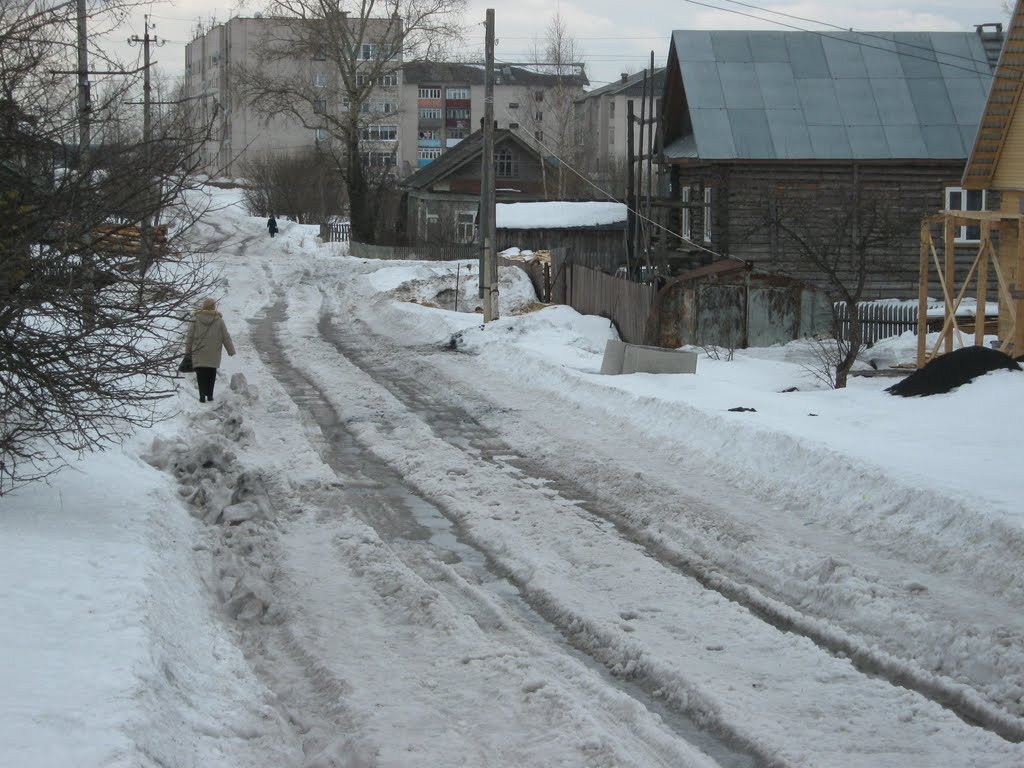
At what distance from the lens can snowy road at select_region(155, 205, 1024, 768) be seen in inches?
207

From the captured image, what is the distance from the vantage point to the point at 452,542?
8828mm

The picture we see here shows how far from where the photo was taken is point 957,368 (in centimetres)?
1340

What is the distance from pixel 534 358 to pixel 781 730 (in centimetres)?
1386

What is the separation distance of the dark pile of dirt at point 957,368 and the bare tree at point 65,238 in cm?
890

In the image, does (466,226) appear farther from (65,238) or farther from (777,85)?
(65,238)

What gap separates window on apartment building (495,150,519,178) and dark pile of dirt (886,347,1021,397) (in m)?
48.2

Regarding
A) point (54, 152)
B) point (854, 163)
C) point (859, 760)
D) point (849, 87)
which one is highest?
point (849, 87)

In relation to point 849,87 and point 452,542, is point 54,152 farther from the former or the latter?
point 849,87

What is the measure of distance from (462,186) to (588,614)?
4993cm

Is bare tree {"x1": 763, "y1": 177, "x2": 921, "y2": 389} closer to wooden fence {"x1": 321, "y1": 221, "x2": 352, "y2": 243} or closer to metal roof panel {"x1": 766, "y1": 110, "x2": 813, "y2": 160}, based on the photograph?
metal roof panel {"x1": 766, "y1": 110, "x2": 813, "y2": 160}

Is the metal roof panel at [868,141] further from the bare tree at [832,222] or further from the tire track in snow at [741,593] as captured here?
the tire track in snow at [741,593]

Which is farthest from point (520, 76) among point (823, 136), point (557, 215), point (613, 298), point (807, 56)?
point (613, 298)

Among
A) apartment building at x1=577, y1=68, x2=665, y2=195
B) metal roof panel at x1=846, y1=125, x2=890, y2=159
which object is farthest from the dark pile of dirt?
apartment building at x1=577, y1=68, x2=665, y2=195

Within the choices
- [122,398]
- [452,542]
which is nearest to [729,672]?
[452,542]
